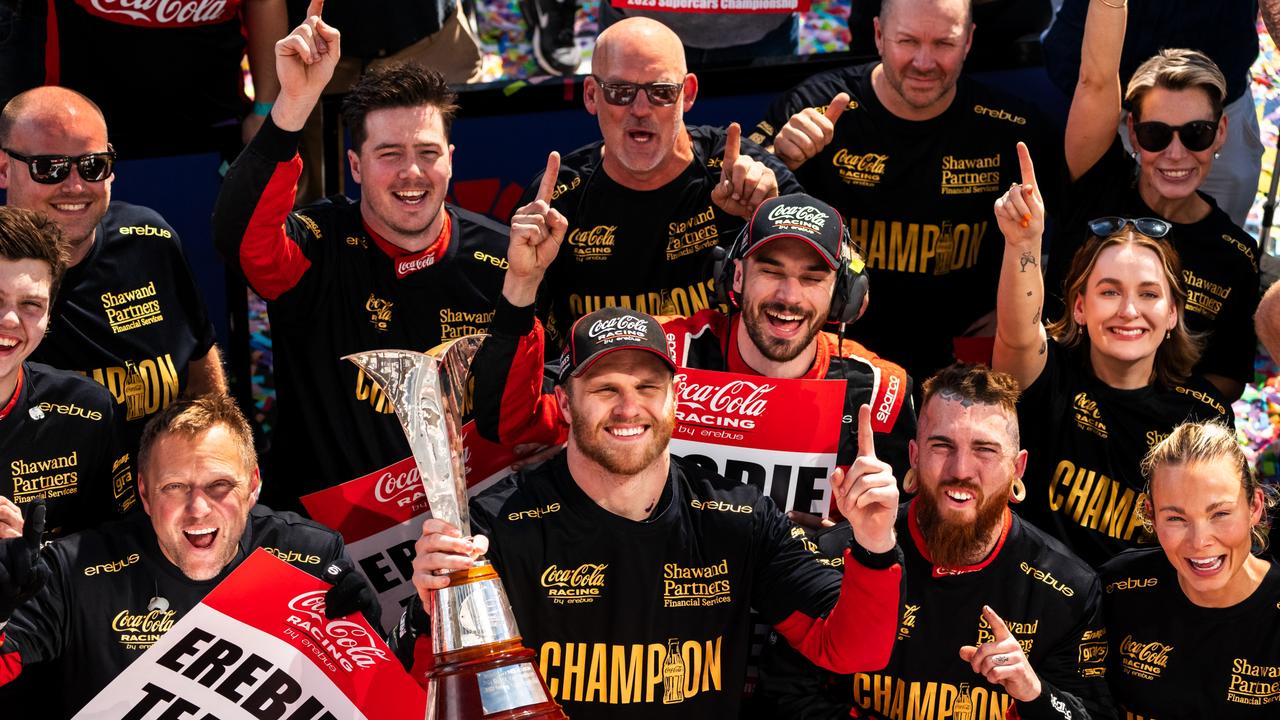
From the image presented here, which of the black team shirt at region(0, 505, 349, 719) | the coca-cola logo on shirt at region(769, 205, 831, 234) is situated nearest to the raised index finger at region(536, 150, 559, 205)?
the coca-cola logo on shirt at region(769, 205, 831, 234)

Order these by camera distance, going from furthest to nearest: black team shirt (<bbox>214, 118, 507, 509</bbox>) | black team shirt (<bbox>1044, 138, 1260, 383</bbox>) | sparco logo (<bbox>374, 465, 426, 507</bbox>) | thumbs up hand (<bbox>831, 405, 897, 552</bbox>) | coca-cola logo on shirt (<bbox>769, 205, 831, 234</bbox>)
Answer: black team shirt (<bbox>1044, 138, 1260, 383</bbox>) < black team shirt (<bbox>214, 118, 507, 509</bbox>) < sparco logo (<bbox>374, 465, 426, 507</bbox>) < coca-cola logo on shirt (<bbox>769, 205, 831, 234</bbox>) < thumbs up hand (<bbox>831, 405, 897, 552</bbox>)

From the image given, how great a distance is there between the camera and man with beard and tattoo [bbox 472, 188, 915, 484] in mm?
6059

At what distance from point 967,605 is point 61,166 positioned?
11.8 ft

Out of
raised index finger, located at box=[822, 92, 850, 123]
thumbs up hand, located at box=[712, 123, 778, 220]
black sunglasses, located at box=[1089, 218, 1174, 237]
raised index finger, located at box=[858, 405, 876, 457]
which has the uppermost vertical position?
raised index finger, located at box=[822, 92, 850, 123]

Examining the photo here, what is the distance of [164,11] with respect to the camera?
750 centimetres

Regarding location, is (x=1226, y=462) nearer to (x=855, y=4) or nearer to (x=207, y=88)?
(x=855, y=4)

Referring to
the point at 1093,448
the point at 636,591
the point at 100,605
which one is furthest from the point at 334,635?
the point at 1093,448

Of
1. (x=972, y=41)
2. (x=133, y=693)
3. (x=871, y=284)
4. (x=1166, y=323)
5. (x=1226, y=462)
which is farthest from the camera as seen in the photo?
(x=972, y=41)

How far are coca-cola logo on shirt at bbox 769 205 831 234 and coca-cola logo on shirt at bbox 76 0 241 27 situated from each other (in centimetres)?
287

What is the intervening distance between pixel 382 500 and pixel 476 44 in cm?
287

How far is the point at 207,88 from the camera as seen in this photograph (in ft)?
25.4

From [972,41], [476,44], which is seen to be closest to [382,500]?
[476,44]

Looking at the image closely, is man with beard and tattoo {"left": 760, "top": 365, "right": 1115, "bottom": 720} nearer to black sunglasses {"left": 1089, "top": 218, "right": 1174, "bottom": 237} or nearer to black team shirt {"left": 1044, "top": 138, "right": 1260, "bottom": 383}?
black sunglasses {"left": 1089, "top": 218, "right": 1174, "bottom": 237}

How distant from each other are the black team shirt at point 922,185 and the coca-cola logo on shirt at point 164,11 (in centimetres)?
239
